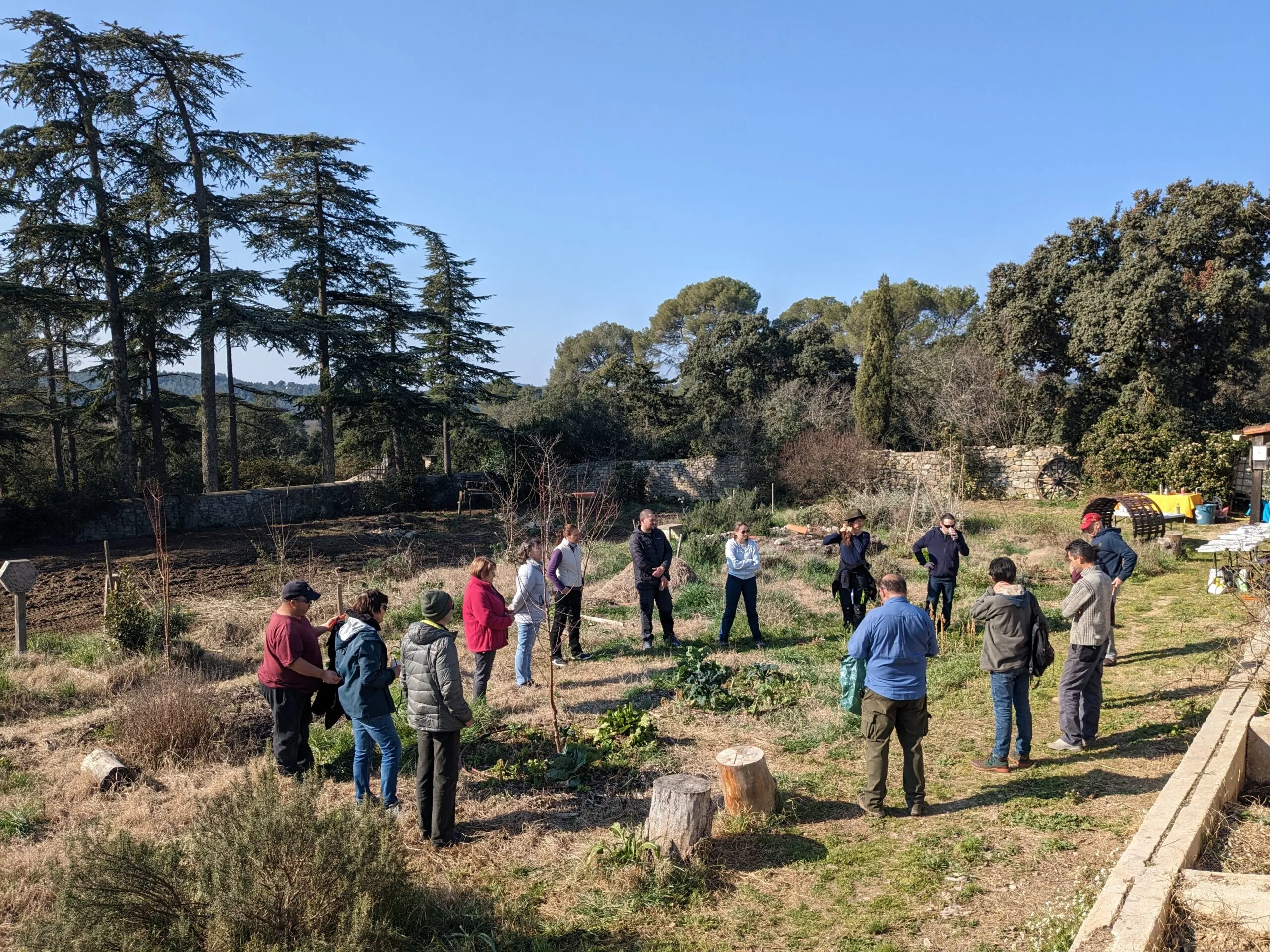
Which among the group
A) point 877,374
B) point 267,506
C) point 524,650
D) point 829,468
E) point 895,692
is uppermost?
point 877,374

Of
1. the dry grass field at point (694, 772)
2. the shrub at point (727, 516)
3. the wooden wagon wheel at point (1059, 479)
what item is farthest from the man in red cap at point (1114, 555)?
the wooden wagon wheel at point (1059, 479)

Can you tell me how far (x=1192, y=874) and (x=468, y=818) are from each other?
408 cm

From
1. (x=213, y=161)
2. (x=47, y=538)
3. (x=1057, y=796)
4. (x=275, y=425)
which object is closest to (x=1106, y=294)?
(x=1057, y=796)

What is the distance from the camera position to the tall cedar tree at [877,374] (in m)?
25.2

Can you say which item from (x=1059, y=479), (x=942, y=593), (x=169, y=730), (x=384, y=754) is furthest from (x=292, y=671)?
(x=1059, y=479)

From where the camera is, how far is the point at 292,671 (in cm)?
549

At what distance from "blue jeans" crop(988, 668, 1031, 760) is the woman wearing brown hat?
293cm

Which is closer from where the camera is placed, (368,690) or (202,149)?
(368,690)

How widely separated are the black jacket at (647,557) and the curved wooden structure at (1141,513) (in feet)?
28.4

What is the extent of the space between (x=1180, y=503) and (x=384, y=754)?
59.2 ft

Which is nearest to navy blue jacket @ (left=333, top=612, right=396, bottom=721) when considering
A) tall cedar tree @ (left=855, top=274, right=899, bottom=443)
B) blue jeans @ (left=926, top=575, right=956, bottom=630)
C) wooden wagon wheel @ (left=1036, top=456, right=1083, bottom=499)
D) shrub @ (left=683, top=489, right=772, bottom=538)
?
blue jeans @ (left=926, top=575, right=956, bottom=630)

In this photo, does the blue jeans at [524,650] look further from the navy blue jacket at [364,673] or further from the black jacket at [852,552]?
the black jacket at [852,552]

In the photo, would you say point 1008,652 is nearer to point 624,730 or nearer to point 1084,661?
point 1084,661

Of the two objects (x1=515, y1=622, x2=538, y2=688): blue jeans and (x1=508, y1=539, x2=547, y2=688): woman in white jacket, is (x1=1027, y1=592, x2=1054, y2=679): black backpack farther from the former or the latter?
(x1=515, y1=622, x2=538, y2=688): blue jeans
